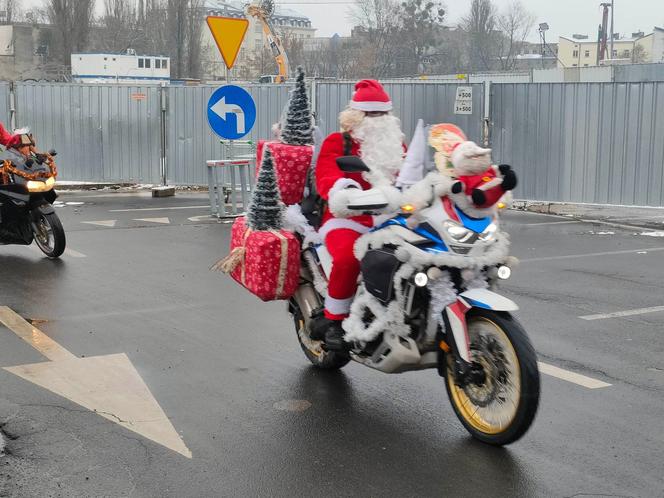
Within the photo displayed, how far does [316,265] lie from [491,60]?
82.5 metres

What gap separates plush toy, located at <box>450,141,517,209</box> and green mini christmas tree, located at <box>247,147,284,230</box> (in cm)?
140

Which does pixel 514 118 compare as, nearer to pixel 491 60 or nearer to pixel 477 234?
pixel 477 234

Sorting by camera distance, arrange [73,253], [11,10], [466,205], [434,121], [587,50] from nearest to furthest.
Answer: [466,205] < [73,253] < [434,121] < [11,10] < [587,50]

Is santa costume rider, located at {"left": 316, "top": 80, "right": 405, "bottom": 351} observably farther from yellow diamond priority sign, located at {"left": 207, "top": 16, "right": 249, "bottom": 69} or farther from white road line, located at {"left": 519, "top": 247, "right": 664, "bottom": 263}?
yellow diamond priority sign, located at {"left": 207, "top": 16, "right": 249, "bottom": 69}

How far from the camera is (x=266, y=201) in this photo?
6.03m

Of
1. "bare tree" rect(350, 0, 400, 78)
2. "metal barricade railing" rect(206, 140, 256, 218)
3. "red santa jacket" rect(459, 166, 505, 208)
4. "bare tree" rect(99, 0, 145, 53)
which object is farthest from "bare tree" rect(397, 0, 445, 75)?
"red santa jacket" rect(459, 166, 505, 208)

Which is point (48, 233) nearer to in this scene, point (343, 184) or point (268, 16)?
point (343, 184)

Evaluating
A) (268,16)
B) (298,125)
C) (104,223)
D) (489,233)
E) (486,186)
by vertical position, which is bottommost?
(104,223)

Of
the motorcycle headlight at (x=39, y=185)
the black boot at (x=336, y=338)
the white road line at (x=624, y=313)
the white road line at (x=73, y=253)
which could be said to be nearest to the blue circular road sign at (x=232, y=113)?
the white road line at (x=73, y=253)

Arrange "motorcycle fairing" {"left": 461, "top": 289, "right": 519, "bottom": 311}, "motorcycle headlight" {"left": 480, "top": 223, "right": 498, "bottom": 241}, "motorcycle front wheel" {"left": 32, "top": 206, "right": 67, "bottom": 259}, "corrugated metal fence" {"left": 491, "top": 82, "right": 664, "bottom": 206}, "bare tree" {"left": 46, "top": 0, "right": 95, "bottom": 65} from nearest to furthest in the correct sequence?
"motorcycle fairing" {"left": 461, "top": 289, "right": 519, "bottom": 311} < "motorcycle headlight" {"left": 480, "top": 223, "right": 498, "bottom": 241} < "motorcycle front wheel" {"left": 32, "top": 206, "right": 67, "bottom": 259} < "corrugated metal fence" {"left": 491, "top": 82, "right": 664, "bottom": 206} < "bare tree" {"left": 46, "top": 0, "right": 95, "bottom": 65}

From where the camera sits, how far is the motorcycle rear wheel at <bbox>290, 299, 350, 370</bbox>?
617 centimetres

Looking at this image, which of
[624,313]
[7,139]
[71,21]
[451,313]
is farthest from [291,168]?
[71,21]

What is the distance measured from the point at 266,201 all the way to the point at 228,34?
8568 millimetres

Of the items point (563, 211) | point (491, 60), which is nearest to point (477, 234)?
point (563, 211)
